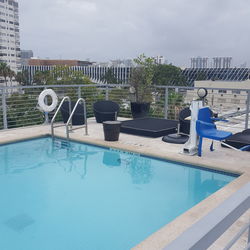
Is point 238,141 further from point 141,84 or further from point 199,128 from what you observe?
point 141,84

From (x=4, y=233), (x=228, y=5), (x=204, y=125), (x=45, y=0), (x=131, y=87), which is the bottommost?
(x=4, y=233)

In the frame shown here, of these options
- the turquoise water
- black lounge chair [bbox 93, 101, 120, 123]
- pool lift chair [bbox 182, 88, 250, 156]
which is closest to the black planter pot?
black lounge chair [bbox 93, 101, 120, 123]

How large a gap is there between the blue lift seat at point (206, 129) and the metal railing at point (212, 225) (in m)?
3.39

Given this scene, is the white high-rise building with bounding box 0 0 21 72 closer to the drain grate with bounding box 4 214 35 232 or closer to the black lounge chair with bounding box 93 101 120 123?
the black lounge chair with bounding box 93 101 120 123

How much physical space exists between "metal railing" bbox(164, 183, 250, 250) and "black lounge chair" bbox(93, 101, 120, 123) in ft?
20.8

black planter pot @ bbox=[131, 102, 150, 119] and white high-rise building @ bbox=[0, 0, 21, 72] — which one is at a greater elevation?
white high-rise building @ bbox=[0, 0, 21, 72]

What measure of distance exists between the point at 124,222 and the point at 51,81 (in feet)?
83.5

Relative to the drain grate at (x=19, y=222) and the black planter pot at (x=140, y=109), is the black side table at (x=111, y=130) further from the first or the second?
the drain grate at (x=19, y=222)

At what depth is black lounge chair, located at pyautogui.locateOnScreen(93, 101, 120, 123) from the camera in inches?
287

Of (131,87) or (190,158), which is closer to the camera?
(190,158)

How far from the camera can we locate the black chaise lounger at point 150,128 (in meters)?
5.91

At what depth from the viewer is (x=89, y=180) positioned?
4.07 meters

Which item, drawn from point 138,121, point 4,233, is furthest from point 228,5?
point 4,233

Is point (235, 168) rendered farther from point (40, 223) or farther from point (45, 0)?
point (45, 0)
